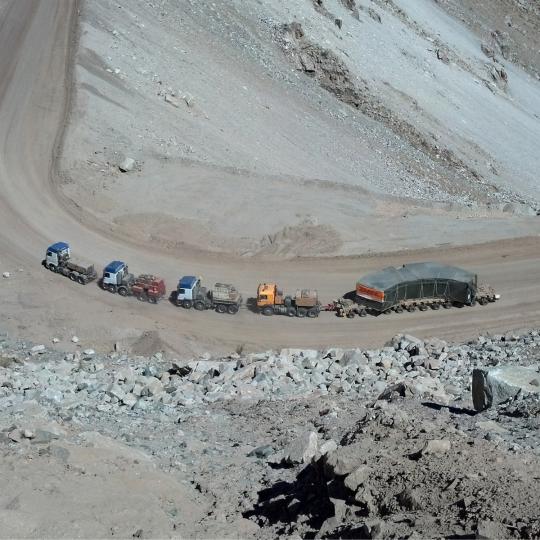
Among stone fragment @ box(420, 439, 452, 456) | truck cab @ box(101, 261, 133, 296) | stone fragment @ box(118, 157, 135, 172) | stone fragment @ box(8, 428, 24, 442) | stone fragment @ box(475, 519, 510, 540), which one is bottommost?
stone fragment @ box(8, 428, 24, 442)

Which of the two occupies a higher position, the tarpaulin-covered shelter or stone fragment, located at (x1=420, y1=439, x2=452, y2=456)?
the tarpaulin-covered shelter

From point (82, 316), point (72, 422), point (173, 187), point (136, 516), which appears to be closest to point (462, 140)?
point (173, 187)

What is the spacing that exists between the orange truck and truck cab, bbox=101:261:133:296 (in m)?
5.73

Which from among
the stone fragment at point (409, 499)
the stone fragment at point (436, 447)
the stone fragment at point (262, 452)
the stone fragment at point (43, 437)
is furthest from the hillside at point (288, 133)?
the stone fragment at point (409, 499)

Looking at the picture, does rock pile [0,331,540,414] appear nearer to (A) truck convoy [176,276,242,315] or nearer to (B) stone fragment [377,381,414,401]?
(B) stone fragment [377,381,414,401]

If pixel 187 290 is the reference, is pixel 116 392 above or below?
below

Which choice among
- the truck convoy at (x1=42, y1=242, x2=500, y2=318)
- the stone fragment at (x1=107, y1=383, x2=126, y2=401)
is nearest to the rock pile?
the stone fragment at (x1=107, y1=383, x2=126, y2=401)

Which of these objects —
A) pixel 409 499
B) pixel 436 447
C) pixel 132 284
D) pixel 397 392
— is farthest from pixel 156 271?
pixel 409 499

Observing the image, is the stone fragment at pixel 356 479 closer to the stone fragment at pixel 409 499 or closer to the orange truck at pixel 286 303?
the stone fragment at pixel 409 499

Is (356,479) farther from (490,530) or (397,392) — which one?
(397,392)

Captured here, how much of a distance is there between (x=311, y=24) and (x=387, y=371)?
4004cm

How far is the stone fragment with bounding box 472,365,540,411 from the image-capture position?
21.3 metres

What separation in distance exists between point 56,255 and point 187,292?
637cm

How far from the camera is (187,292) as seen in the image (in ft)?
113
